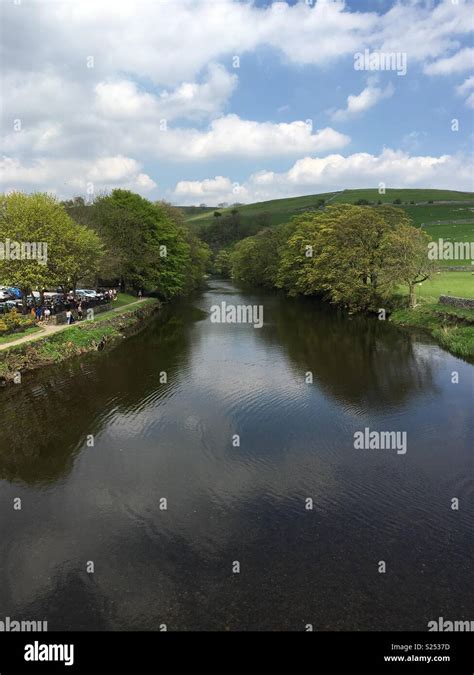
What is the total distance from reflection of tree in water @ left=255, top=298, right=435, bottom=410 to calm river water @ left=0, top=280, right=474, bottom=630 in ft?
0.78

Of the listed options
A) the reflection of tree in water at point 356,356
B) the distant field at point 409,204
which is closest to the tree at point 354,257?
the reflection of tree in water at point 356,356

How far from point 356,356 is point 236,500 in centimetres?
2009

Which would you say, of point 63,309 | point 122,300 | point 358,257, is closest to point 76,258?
point 63,309

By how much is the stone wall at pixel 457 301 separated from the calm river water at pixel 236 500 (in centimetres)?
1242

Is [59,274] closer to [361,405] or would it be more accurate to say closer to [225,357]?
[225,357]

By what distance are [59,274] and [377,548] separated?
35.6 metres

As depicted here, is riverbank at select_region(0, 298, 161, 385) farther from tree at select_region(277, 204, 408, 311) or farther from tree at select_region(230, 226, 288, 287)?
tree at select_region(230, 226, 288, 287)

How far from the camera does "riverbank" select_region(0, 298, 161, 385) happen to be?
90.0 ft

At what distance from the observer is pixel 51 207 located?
39.0 meters

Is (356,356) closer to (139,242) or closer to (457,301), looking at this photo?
(457,301)

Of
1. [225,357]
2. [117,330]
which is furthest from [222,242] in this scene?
[225,357]

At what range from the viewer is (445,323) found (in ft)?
123
